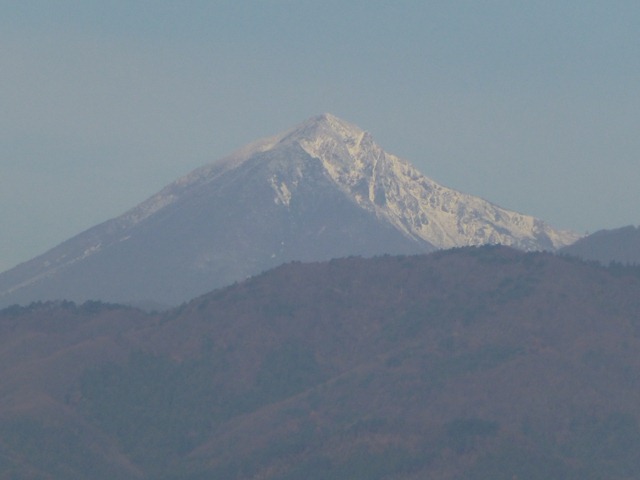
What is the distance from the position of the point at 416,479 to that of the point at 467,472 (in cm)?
565

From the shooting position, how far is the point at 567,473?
199875 millimetres

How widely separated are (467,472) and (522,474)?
19.7 feet

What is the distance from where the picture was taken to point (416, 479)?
198 metres

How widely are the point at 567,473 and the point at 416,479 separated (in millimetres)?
16857

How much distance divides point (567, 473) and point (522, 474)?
5.70 metres

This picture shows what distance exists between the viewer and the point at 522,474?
198 meters

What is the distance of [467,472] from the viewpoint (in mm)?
198125
